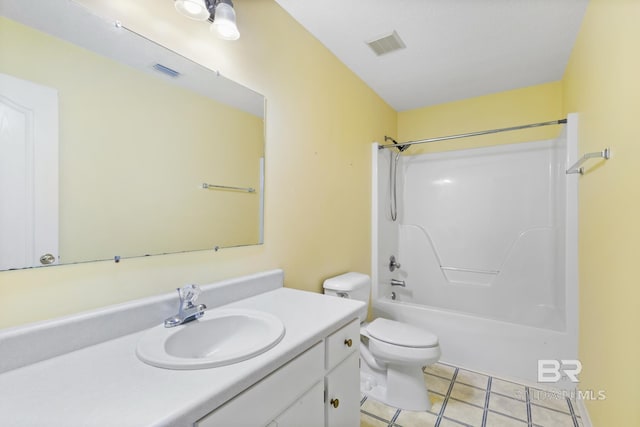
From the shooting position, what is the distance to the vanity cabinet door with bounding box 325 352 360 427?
105cm

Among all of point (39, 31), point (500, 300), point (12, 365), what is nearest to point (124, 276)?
point (12, 365)

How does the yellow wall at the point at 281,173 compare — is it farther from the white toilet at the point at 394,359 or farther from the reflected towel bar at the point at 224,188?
the white toilet at the point at 394,359

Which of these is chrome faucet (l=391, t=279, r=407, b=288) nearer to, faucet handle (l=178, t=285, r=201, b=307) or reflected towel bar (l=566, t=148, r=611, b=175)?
reflected towel bar (l=566, t=148, r=611, b=175)

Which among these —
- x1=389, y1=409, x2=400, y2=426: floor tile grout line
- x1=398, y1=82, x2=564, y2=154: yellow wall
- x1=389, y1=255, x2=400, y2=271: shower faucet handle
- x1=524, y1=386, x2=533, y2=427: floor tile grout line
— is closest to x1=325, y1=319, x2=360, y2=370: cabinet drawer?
x1=389, y1=409, x2=400, y2=426: floor tile grout line

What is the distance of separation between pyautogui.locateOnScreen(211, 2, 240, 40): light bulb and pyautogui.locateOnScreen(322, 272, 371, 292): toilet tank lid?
145 cm

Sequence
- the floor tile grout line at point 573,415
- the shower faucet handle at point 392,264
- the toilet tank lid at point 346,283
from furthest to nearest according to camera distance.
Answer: the shower faucet handle at point 392,264
the toilet tank lid at point 346,283
the floor tile grout line at point 573,415

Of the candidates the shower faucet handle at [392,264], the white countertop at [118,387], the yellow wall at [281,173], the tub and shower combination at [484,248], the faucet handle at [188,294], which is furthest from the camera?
the shower faucet handle at [392,264]

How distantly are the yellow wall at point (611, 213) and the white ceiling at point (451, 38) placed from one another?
242 mm

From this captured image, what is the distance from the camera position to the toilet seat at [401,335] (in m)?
1.66

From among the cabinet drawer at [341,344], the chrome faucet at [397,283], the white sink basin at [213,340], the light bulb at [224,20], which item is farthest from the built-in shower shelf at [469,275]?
the light bulb at [224,20]

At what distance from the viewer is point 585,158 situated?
1484mm

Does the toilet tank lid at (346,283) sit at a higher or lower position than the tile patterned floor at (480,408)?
higher

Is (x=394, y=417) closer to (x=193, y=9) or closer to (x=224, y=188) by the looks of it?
(x=224, y=188)

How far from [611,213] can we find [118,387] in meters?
1.92
